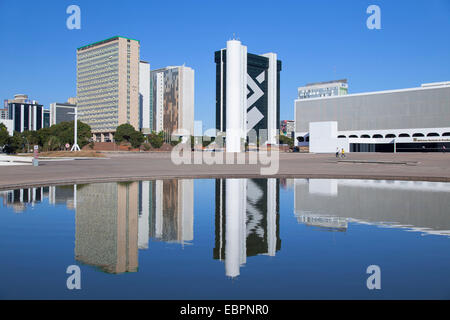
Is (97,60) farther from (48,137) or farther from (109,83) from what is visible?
(48,137)

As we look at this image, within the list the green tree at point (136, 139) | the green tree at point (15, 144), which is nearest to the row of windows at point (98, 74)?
the green tree at point (136, 139)

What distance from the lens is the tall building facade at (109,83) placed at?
17539 cm

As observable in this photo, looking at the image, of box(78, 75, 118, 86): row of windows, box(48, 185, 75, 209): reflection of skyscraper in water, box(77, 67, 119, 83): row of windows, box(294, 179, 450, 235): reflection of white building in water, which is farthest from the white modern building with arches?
box(48, 185, 75, 209): reflection of skyscraper in water

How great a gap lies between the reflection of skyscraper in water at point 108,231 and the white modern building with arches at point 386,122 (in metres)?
101

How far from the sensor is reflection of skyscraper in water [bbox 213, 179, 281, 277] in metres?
7.03

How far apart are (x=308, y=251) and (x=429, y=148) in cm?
12301

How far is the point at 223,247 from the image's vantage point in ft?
24.5

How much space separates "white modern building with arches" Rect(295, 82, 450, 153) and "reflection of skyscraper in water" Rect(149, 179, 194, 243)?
97338 millimetres

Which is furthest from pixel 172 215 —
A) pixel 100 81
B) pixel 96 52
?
pixel 96 52

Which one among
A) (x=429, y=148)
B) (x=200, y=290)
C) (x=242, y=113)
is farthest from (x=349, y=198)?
(x=242, y=113)

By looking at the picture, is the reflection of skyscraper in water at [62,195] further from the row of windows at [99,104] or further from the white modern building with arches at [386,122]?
the row of windows at [99,104]

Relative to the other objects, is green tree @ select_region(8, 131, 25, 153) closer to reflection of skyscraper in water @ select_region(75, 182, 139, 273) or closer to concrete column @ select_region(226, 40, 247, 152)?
concrete column @ select_region(226, 40, 247, 152)

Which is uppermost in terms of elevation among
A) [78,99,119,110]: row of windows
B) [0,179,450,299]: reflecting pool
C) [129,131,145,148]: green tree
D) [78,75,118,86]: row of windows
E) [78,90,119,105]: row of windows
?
[78,75,118,86]: row of windows

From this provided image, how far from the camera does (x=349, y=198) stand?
1438cm
